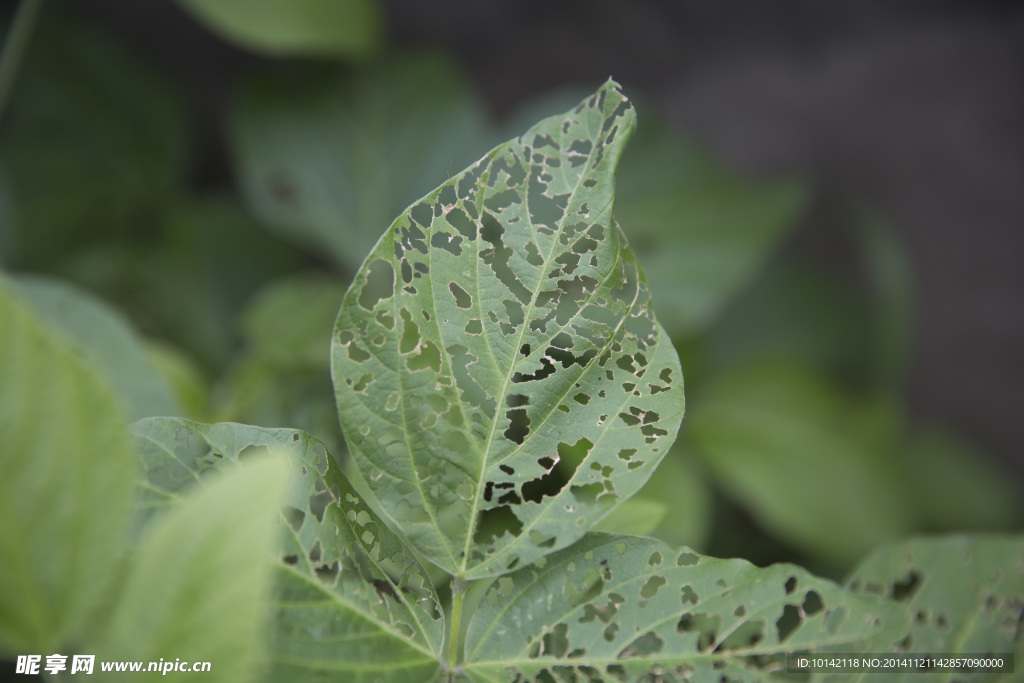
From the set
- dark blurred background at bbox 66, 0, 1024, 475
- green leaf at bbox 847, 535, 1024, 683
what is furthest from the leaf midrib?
dark blurred background at bbox 66, 0, 1024, 475

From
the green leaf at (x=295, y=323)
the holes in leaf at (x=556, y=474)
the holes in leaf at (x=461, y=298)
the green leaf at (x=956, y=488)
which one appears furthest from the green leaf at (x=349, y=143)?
the green leaf at (x=956, y=488)

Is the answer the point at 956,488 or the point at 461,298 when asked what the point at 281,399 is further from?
the point at 956,488

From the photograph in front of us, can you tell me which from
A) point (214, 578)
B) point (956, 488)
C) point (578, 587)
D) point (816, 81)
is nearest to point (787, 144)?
point (816, 81)

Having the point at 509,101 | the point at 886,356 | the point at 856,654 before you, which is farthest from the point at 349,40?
the point at 886,356

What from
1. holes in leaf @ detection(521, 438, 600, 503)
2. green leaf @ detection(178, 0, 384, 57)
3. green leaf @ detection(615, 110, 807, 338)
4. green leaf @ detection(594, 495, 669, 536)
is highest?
green leaf @ detection(178, 0, 384, 57)

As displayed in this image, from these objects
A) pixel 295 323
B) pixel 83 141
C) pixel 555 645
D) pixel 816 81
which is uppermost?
pixel 816 81

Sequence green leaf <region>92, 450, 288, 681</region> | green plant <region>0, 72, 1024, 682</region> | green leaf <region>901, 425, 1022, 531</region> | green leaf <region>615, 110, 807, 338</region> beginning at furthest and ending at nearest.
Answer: green leaf <region>901, 425, 1022, 531</region> → green leaf <region>615, 110, 807, 338</region> → green plant <region>0, 72, 1024, 682</region> → green leaf <region>92, 450, 288, 681</region>

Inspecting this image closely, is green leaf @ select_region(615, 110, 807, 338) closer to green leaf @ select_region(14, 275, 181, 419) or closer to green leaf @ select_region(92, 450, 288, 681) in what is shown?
green leaf @ select_region(14, 275, 181, 419)
